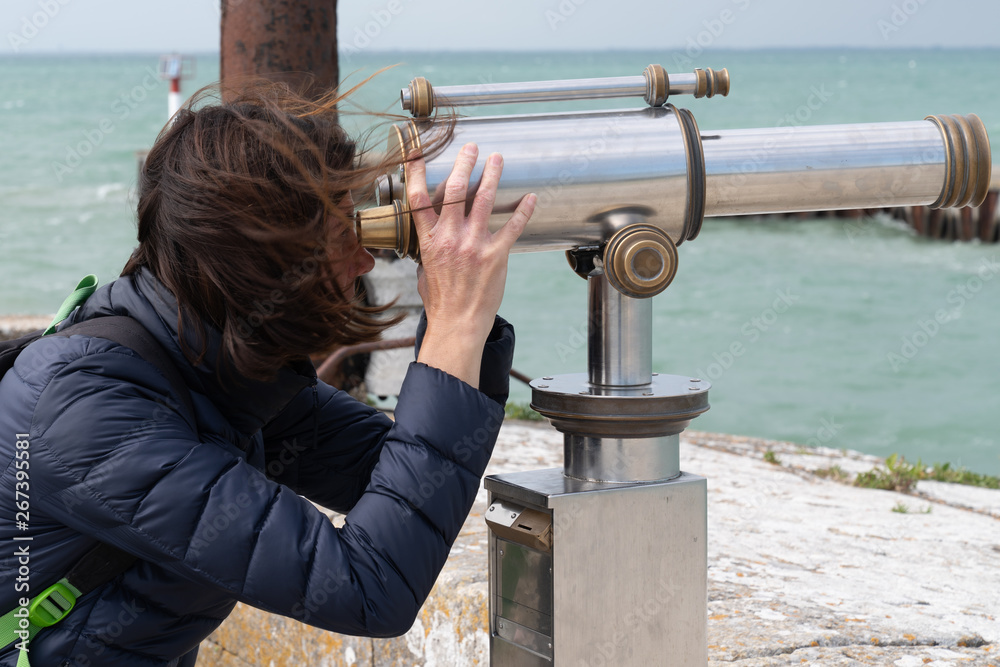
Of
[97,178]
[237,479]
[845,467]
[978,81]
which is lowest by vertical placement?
[845,467]

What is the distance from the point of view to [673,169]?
1205 mm

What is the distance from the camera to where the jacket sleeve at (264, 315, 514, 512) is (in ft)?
5.03

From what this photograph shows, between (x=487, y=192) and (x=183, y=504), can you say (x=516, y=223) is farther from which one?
(x=183, y=504)

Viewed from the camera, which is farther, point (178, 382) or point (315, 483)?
point (315, 483)

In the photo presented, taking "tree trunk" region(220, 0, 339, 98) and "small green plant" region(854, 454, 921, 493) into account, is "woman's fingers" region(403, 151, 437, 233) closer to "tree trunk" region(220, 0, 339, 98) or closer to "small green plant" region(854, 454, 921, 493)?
"tree trunk" region(220, 0, 339, 98)

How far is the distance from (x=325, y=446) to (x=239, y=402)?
0.28 meters

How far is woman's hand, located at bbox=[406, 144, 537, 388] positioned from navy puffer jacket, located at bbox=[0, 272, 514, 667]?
0.04 m

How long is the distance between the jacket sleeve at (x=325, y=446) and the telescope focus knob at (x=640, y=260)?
52 centimetres

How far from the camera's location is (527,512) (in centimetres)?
126

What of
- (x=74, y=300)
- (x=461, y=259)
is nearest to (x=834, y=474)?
(x=461, y=259)

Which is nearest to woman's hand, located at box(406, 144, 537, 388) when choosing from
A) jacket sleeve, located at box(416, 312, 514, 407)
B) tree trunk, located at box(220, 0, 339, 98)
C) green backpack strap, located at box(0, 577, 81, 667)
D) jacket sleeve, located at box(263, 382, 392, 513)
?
jacket sleeve, located at box(416, 312, 514, 407)

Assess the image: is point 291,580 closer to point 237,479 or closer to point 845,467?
point 237,479

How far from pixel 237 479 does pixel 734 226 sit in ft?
71.2

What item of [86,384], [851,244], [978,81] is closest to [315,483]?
[86,384]
